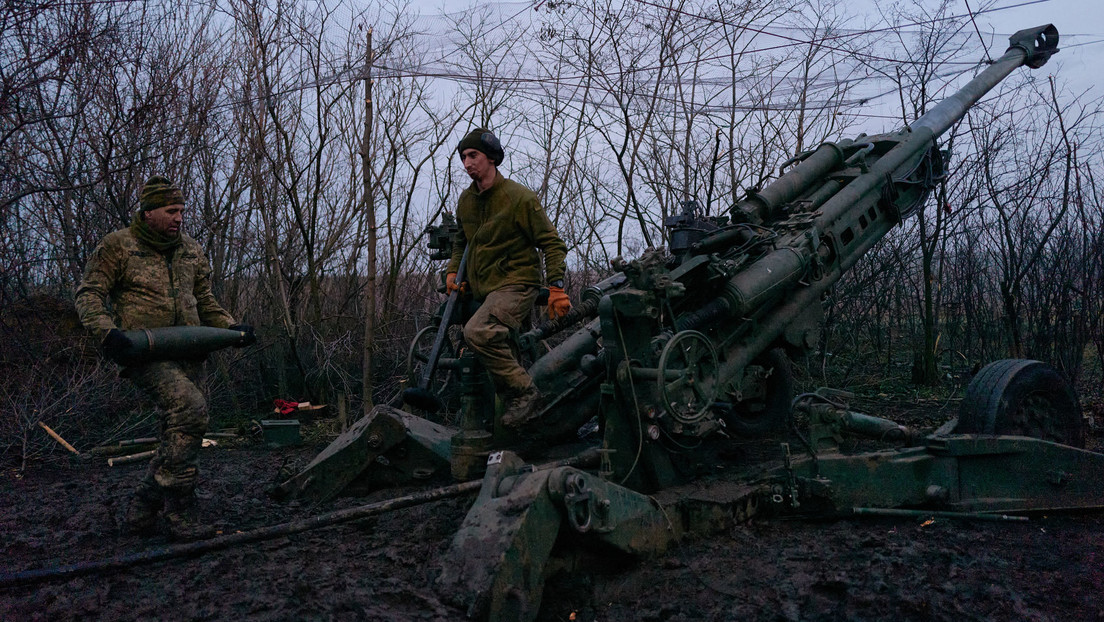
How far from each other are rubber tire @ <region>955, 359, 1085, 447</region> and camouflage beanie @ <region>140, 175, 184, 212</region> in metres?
4.62

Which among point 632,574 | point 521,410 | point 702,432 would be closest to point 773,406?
point 702,432

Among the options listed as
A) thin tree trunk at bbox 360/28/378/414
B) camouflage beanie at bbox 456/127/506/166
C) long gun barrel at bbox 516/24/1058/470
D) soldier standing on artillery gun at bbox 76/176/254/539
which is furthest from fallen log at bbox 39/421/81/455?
camouflage beanie at bbox 456/127/506/166

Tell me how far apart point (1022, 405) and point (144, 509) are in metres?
4.94

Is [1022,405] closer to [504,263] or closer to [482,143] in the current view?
[504,263]

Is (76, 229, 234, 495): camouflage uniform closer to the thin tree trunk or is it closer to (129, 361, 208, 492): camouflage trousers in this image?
(129, 361, 208, 492): camouflage trousers

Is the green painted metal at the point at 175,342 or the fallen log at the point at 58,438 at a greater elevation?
the green painted metal at the point at 175,342

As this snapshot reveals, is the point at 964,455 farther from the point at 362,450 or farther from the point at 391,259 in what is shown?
the point at 391,259

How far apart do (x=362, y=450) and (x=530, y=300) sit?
135cm

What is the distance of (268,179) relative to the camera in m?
8.91

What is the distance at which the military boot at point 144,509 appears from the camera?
15.0 ft

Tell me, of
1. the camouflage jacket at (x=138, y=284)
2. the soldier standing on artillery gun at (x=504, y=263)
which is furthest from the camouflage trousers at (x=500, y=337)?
the camouflage jacket at (x=138, y=284)

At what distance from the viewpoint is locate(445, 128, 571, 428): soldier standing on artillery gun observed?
4781 millimetres

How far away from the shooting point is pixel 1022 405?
489cm

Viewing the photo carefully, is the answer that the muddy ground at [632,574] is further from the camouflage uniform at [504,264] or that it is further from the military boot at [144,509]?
the camouflage uniform at [504,264]
